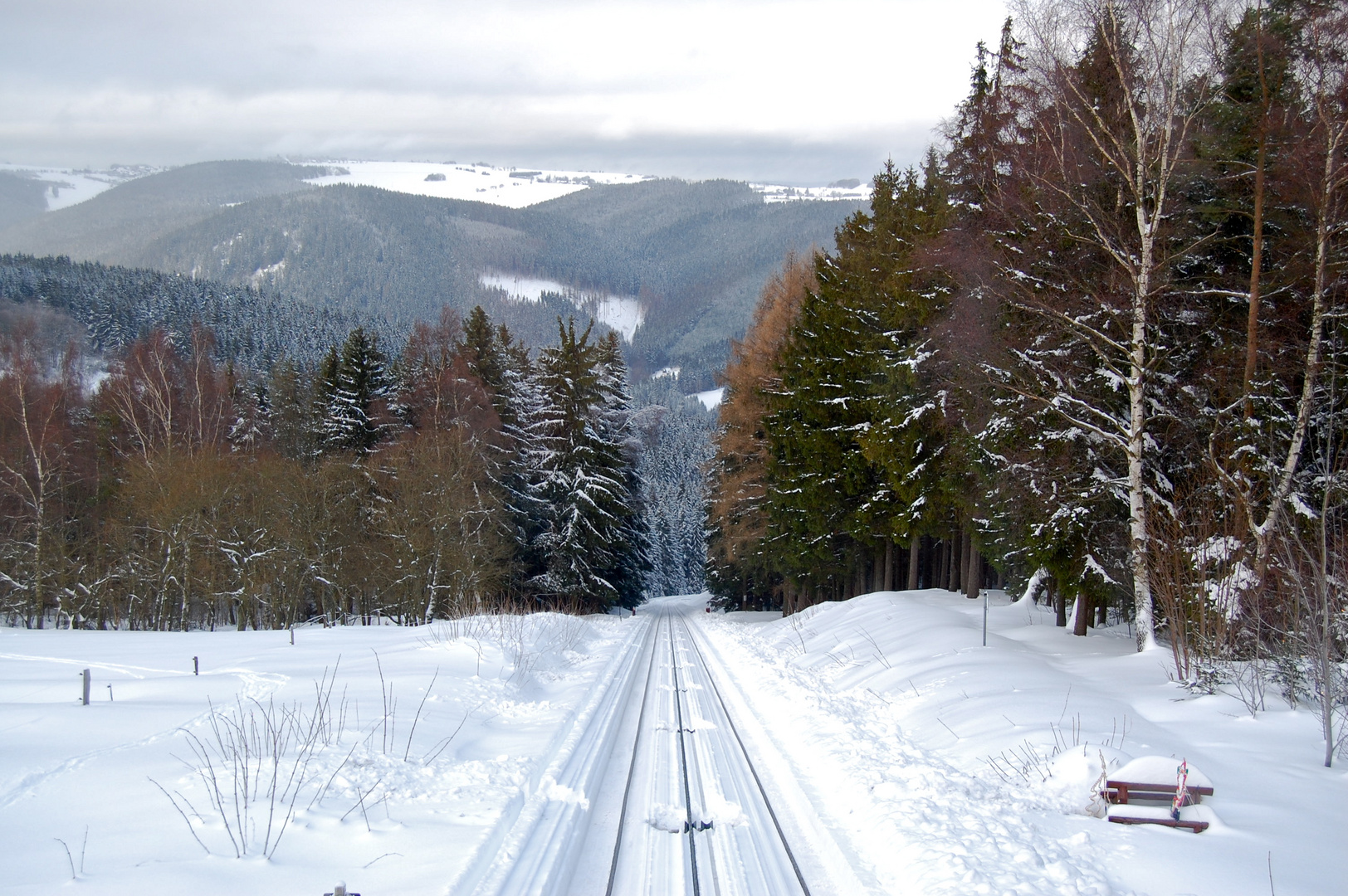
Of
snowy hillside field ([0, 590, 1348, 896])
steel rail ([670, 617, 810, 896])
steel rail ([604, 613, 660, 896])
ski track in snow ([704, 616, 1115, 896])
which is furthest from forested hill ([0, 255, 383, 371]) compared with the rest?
ski track in snow ([704, 616, 1115, 896])

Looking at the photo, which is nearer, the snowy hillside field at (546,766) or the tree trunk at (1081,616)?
the snowy hillside field at (546,766)

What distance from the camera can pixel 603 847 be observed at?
643 centimetres

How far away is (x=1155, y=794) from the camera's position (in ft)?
21.1

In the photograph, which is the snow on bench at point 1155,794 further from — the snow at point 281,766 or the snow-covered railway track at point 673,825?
the snow at point 281,766

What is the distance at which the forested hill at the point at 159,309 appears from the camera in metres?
93.6

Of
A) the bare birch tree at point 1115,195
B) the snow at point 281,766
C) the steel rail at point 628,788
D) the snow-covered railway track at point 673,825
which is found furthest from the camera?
the bare birch tree at point 1115,195

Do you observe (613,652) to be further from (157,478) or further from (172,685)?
(157,478)

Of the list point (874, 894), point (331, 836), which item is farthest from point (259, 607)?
point (874, 894)

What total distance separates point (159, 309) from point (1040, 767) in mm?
120509

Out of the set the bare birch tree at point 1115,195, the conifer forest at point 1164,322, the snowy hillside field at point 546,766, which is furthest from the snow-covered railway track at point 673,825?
the bare birch tree at point 1115,195

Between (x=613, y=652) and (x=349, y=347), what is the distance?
69.2 feet

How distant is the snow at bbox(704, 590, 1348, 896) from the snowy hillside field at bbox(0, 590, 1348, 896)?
1.3 inches

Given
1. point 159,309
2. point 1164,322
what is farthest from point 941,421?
point 159,309

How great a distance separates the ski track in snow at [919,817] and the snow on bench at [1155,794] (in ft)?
1.85
